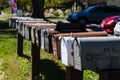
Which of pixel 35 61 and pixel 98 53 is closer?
pixel 98 53

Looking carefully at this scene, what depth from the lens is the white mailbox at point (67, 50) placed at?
466 cm

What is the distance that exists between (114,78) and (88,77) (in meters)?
5.22

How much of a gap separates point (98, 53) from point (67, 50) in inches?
21.0

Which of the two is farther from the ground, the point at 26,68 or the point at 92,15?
the point at 26,68

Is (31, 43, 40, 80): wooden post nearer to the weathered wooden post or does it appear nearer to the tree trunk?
the weathered wooden post

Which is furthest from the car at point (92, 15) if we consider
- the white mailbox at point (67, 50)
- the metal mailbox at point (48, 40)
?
the white mailbox at point (67, 50)

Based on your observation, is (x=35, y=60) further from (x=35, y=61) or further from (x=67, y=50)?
(x=67, y=50)

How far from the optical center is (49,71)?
10.7m

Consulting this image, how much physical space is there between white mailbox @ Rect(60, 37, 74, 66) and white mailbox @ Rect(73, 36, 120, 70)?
0.25 meters

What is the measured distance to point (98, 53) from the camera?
431 cm

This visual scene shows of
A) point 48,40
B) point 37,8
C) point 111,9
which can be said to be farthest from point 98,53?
point 111,9

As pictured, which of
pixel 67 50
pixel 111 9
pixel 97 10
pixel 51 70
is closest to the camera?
pixel 67 50

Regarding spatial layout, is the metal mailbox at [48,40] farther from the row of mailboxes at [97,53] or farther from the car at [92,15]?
the car at [92,15]

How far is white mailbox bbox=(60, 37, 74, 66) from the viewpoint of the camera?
4.66 meters
